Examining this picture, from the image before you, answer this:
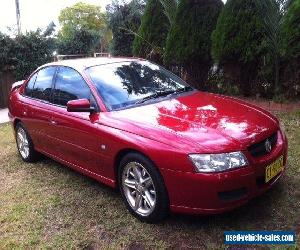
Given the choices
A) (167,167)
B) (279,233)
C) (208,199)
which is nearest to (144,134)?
(167,167)

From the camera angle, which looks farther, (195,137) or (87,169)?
(87,169)

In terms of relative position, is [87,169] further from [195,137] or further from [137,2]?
[137,2]

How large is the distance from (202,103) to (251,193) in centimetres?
131

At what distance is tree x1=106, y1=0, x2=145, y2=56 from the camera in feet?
62.8

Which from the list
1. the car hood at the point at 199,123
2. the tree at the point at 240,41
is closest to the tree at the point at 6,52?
the tree at the point at 240,41

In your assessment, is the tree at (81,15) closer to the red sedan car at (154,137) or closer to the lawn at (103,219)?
the red sedan car at (154,137)

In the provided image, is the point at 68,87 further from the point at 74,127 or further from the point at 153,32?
the point at 153,32

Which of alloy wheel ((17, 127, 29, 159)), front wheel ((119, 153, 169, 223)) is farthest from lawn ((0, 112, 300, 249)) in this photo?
alloy wheel ((17, 127, 29, 159))

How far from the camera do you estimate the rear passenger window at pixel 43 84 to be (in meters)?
5.55

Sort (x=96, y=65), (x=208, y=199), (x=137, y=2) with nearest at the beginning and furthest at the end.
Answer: (x=208, y=199)
(x=96, y=65)
(x=137, y=2)

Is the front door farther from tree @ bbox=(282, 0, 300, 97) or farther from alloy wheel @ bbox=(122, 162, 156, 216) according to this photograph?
tree @ bbox=(282, 0, 300, 97)

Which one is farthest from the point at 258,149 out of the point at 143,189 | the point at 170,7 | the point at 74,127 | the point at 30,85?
the point at 170,7

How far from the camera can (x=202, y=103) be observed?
14.9ft

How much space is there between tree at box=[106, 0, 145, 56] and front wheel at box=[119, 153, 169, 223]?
15.2 m
